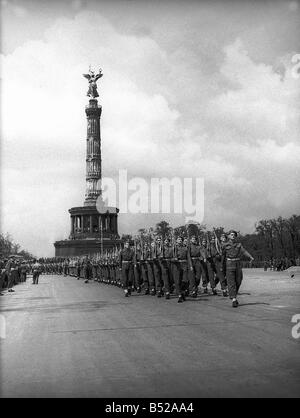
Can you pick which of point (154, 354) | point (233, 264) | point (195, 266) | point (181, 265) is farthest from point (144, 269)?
point (154, 354)

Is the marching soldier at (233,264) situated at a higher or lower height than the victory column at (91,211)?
lower

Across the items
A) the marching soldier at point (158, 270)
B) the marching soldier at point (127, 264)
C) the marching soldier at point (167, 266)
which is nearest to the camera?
the marching soldier at point (167, 266)

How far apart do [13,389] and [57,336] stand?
3715 mm

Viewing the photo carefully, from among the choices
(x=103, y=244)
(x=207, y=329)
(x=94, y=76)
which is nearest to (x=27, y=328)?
(x=207, y=329)

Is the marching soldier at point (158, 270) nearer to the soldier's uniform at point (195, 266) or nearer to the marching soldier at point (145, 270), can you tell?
the marching soldier at point (145, 270)

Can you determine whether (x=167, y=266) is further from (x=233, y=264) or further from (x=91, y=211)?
(x=91, y=211)

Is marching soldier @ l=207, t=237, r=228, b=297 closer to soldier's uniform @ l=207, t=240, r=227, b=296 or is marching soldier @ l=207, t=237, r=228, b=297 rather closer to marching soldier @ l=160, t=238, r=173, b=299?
soldier's uniform @ l=207, t=240, r=227, b=296

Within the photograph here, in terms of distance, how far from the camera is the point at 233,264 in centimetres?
1395

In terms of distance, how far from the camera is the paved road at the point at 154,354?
18.0 feet

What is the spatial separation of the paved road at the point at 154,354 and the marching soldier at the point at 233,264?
1.13 m

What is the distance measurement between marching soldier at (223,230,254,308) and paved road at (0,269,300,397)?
1.13 metres

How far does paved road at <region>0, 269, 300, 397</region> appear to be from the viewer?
5.48 metres

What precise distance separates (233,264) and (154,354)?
6.95 metres

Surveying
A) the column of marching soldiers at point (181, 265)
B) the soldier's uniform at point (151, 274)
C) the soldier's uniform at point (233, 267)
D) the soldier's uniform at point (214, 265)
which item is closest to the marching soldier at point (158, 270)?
the column of marching soldiers at point (181, 265)
